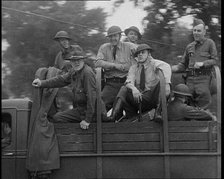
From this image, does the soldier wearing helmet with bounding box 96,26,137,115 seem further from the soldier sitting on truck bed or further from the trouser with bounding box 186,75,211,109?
the trouser with bounding box 186,75,211,109

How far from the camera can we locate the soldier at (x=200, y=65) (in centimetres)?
664

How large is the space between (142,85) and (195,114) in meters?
0.87

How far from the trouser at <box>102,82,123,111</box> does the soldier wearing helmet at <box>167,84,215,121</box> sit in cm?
99

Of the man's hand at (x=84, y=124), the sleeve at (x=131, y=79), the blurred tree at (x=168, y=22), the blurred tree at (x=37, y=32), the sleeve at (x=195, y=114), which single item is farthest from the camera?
the blurred tree at (x=37, y=32)

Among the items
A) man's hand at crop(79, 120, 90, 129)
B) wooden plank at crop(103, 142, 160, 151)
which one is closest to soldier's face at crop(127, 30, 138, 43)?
man's hand at crop(79, 120, 90, 129)

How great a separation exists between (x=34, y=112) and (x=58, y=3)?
26.7 feet

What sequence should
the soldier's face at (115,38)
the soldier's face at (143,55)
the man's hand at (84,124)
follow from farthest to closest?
the soldier's face at (115,38), the soldier's face at (143,55), the man's hand at (84,124)

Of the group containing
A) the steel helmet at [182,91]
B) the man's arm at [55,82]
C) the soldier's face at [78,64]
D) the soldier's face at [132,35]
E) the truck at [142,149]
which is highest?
the soldier's face at [132,35]

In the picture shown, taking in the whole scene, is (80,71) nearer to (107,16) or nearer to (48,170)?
(48,170)

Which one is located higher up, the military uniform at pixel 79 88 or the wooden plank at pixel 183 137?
the military uniform at pixel 79 88

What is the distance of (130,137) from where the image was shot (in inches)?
234

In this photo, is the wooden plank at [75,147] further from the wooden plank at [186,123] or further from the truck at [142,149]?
the wooden plank at [186,123]

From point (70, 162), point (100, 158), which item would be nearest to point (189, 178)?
point (100, 158)

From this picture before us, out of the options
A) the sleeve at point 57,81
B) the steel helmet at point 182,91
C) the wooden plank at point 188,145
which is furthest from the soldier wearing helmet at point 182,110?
the sleeve at point 57,81
